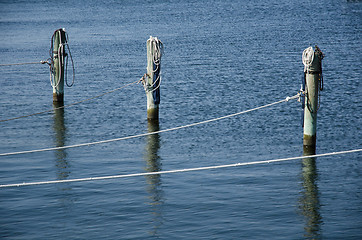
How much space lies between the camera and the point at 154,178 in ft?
49.9

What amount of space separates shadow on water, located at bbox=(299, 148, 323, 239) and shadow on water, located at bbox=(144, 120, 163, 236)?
3.09 metres

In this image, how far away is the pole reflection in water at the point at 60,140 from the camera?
15.9 m

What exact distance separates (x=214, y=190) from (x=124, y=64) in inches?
937

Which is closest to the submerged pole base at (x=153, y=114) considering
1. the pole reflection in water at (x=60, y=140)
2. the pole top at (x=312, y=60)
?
the pole reflection in water at (x=60, y=140)

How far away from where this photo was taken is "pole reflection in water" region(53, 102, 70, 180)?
52.0 feet

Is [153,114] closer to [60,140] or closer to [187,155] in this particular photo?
[60,140]

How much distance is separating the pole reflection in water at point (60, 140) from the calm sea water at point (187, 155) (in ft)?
0.20

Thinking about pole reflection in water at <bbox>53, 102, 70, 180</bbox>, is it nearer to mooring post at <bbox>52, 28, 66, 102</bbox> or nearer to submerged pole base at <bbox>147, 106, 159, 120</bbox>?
mooring post at <bbox>52, 28, 66, 102</bbox>

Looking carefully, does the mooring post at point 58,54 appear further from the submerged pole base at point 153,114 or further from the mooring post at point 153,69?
the mooring post at point 153,69

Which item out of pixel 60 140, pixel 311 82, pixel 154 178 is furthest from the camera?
pixel 60 140

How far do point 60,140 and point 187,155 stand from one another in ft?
15.1

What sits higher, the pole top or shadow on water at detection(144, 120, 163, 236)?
the pole top

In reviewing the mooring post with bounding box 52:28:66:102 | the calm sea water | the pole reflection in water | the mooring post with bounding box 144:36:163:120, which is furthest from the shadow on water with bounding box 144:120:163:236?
the mooring post with bounding box 52:28:66:102

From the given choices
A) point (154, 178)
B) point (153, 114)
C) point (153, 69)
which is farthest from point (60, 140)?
point (154, 178)
